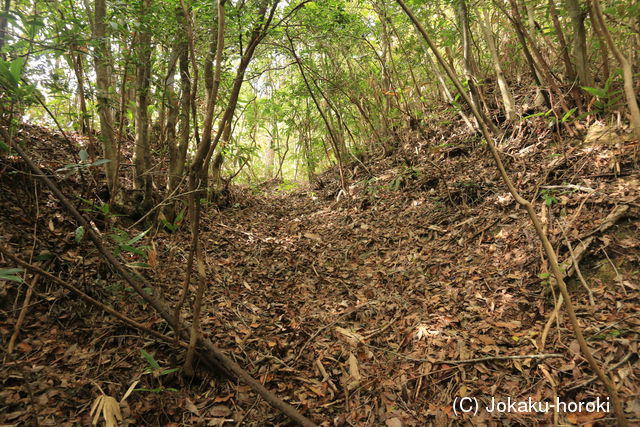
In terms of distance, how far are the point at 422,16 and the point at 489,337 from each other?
5.53 meters

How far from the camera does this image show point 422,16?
5.69 metres

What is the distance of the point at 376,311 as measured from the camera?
3316 millimetres

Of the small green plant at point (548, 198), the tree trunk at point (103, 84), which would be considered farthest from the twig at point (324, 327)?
the tree trunk at point (103, 84)

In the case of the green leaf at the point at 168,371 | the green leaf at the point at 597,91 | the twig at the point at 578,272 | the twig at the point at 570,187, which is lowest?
the green leaf at the point at 168,371

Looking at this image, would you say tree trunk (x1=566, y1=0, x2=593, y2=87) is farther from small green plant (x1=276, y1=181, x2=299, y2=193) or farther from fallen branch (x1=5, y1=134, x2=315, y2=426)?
small green plant (x1=276, y1=181, x2=299, y2=193)

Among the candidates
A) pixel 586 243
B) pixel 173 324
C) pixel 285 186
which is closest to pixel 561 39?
pixel 586 243

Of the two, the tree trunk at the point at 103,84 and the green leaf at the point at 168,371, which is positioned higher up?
the tree trunk at the point at 103,84

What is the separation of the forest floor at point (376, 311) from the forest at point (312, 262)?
2cm

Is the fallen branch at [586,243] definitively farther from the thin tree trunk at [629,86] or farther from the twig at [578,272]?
the thin tree trunk at [629,86]

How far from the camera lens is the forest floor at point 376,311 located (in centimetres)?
214

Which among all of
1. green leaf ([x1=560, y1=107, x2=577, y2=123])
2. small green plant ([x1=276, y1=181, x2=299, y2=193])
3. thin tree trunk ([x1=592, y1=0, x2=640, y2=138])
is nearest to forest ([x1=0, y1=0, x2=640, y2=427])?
thin tree trunk ([x1=592, y1=0, x2=640, y2=138])

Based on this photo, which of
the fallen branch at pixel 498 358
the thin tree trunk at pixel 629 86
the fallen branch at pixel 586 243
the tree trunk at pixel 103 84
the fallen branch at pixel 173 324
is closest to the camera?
the thin tree trunk at pixel 629 86

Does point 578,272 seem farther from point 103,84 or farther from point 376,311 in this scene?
point 103,84

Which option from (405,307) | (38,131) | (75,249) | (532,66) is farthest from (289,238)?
(532,66)
